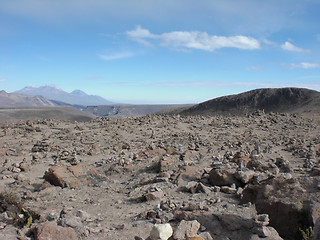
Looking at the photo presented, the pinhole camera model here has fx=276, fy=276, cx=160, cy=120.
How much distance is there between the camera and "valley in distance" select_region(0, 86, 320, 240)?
4.32 m

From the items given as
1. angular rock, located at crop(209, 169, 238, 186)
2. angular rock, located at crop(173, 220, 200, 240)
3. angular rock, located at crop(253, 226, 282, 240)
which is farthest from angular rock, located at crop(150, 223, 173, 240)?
angular rock, located at crop(209, 169, 238, 186)

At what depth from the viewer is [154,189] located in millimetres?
6809

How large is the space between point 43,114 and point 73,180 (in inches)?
3384

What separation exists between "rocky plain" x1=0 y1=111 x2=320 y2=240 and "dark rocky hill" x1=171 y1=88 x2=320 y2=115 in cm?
4241

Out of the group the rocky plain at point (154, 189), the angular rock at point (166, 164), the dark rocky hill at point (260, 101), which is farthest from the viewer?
the dark rocky hill at point (260, 101)

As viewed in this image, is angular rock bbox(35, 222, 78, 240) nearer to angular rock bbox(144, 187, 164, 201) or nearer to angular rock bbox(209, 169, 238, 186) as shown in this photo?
angular rock bbox(144, 187, 164, 201)

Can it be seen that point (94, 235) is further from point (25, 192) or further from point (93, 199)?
point (25, 192)

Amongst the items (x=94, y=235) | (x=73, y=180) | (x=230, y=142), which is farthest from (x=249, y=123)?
(x=94, y=235)

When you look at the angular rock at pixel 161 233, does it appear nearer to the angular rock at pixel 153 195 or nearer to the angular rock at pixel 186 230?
the angular rock at pixel 186 230

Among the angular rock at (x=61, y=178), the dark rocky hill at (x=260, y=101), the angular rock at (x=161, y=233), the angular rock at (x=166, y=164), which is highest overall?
the dark rocky hill at (x=260, y=101)

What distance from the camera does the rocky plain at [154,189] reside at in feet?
14.1

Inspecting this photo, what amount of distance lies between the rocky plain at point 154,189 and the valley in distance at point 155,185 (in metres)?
0.02

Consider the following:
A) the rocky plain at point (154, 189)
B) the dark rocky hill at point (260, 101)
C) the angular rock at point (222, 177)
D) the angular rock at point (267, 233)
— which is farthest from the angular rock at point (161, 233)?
the dark rocky hill at point (260, 101)

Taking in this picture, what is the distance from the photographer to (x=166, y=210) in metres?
5.48
